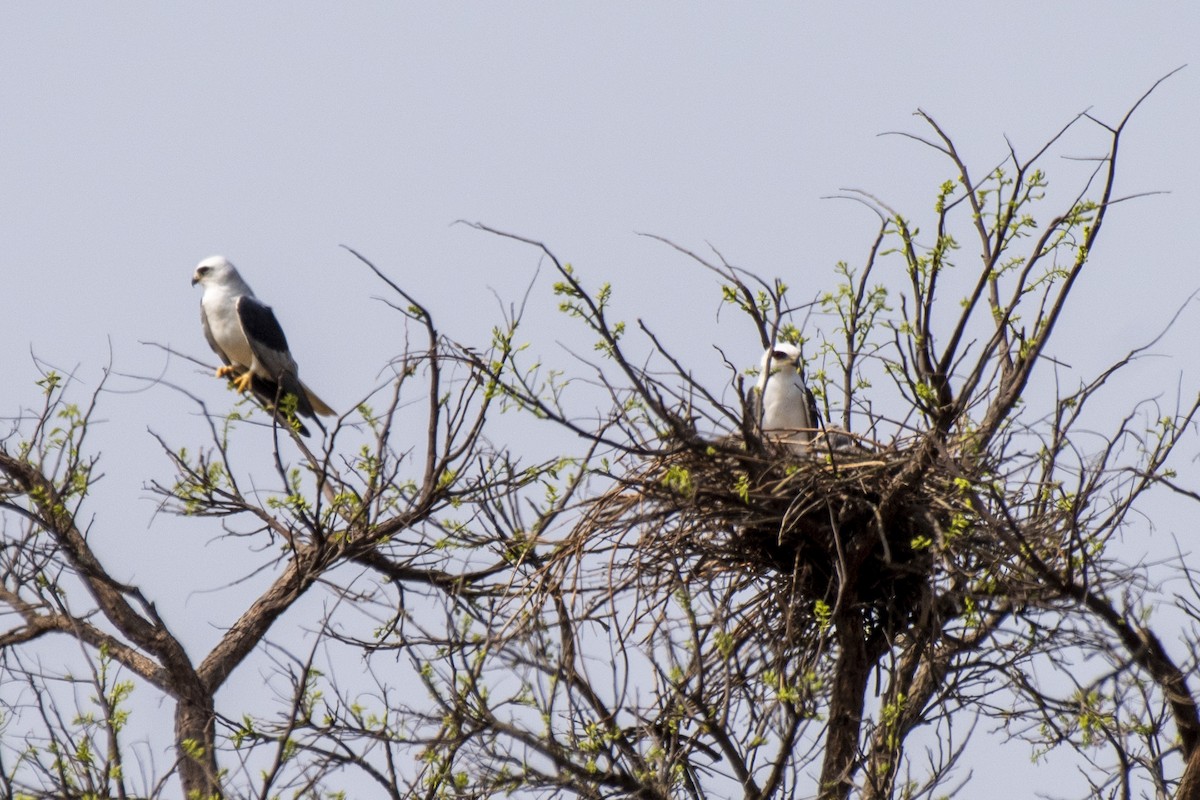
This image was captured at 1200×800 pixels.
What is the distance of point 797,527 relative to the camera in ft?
19.3

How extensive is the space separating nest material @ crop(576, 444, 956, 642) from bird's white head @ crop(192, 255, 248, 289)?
528cm

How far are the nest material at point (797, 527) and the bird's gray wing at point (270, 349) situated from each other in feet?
13.6

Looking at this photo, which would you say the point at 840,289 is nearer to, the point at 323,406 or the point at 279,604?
the point at 279,604

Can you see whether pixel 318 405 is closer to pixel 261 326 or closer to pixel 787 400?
pixel 261 326

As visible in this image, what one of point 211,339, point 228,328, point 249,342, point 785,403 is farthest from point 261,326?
point 785,403

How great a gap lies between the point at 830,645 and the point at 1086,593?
102cm

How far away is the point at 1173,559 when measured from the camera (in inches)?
229

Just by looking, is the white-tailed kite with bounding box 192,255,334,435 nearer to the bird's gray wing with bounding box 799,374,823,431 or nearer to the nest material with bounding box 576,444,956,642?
the bird's gray wing with bounding box 799,374,823,431

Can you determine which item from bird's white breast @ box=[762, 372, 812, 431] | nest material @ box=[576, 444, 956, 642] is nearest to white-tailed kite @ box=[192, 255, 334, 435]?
bird's white breast @ box=[762, 372, 812, 431]

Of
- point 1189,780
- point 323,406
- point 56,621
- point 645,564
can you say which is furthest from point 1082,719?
point 323,406

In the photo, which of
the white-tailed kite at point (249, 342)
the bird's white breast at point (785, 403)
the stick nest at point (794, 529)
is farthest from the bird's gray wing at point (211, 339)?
the stick nest at point (794, 529)

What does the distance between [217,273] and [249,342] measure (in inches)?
32.4

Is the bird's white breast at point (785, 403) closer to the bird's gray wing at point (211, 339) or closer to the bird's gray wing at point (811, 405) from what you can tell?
Result: the bird's gray wing at point (811, 405)

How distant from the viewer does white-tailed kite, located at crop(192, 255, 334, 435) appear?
385 inches
